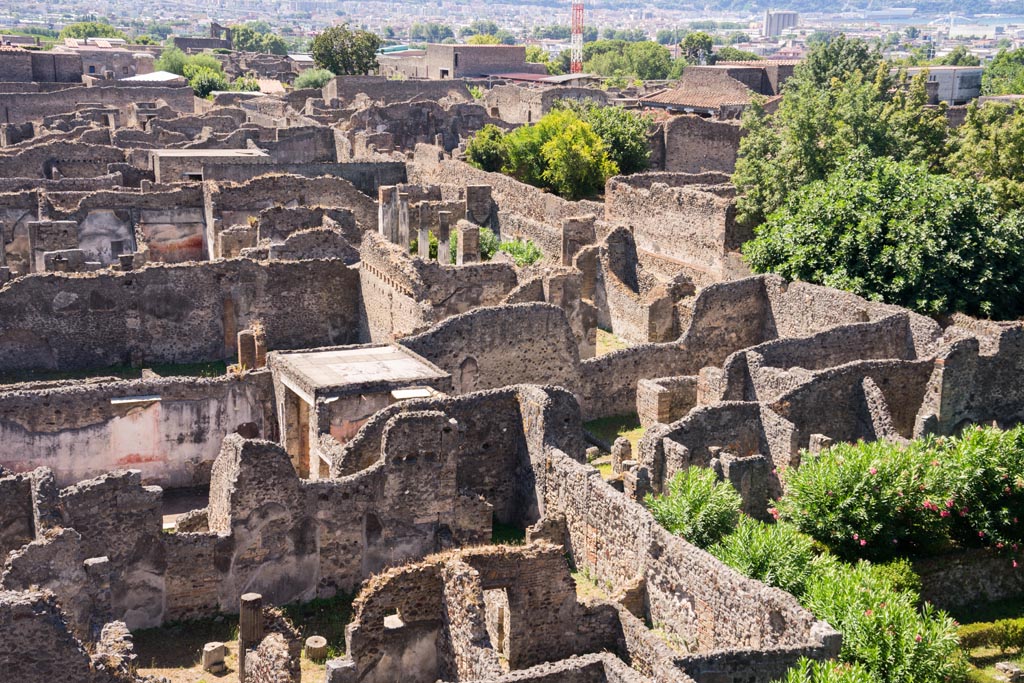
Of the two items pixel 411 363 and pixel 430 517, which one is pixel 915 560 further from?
pixel 411 363

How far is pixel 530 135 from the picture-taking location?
5131cm

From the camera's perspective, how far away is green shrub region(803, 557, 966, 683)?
15.6 meters

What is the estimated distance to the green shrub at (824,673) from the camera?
13977 mm

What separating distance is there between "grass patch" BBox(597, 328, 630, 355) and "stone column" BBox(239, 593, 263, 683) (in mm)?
17442

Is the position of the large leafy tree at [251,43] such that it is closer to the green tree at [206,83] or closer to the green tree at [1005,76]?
the green tree at [206,83]

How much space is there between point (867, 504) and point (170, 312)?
1785 centimetres

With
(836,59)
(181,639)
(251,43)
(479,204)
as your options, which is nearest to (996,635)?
(181,639)

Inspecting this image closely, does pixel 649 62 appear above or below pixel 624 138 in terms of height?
below

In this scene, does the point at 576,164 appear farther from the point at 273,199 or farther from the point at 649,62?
the point at 649,62

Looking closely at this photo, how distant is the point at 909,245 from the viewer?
3033 centimetres

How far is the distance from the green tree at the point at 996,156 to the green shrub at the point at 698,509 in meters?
19.6

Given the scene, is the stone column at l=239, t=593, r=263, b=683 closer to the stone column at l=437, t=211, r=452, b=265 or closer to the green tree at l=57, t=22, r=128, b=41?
the stone column at l=437, t=211, r=452, b=265

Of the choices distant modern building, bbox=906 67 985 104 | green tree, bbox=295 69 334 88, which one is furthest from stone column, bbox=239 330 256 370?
green tree, bbox=295 69 334 88

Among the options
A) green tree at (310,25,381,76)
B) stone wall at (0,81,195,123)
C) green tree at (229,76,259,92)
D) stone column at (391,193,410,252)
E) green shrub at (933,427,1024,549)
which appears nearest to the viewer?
green shrub at (933,427,1024,549)
